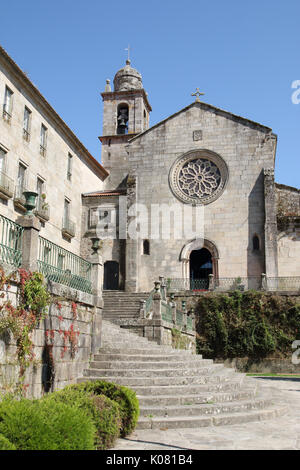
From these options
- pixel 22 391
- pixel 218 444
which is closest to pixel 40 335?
pixel 22 391

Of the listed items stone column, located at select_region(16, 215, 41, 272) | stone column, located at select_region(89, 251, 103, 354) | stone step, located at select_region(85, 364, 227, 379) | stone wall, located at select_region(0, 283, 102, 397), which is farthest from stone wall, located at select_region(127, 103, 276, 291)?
stone column, located at select_region(16, 215, 41, 272)

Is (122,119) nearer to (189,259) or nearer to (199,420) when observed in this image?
(189,259)

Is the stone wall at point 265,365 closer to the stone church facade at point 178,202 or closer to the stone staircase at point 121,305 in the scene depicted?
the stone church facade at point 178,202

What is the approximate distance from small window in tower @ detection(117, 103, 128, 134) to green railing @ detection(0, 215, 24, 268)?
27.9 meters

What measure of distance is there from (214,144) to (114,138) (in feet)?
32.8

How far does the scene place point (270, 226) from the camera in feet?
81.7

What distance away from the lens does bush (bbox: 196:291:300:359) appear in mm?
21953

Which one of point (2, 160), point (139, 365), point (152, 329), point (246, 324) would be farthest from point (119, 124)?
point (139, 365)

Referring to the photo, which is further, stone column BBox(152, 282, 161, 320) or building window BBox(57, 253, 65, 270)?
stone column BBox(152, 282, 161, 320)

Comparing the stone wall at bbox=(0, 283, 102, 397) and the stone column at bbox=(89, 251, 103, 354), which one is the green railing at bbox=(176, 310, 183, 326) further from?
the stone wall at bbox=(0, 283, 102, 397)

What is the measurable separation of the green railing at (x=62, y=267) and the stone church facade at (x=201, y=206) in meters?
14.5

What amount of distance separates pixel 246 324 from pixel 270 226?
585cm

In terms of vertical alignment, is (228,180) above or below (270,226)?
above

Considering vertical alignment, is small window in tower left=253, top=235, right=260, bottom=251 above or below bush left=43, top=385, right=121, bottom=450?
above
